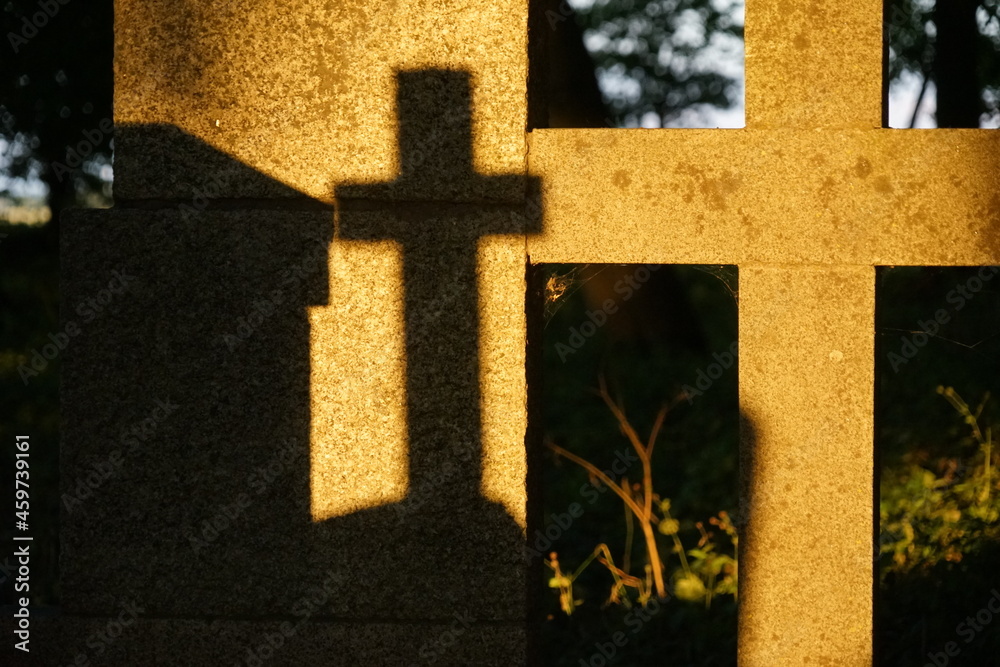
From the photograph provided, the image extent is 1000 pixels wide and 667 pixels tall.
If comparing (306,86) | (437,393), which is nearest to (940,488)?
(437,393)

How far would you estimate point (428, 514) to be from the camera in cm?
267

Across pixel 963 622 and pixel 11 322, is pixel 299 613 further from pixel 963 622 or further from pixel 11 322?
pixel 11 322

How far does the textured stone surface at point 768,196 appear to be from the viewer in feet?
8.33

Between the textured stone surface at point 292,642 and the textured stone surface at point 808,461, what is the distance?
73 centimetres

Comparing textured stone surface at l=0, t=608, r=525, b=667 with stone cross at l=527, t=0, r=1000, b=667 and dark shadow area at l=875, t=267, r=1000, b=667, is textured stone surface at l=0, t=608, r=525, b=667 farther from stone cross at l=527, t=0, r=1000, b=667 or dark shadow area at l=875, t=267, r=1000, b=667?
dark shadow area at l=875, t=267, r=1000, b=667

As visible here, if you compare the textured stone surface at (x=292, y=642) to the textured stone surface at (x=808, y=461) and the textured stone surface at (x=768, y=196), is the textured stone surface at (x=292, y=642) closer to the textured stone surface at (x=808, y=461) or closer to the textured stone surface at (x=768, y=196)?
the textured stone surface at (x=808, y=461)

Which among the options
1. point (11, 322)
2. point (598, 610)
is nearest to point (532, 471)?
point (598, 610)

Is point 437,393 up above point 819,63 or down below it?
below

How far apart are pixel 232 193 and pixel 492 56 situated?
0.81 m

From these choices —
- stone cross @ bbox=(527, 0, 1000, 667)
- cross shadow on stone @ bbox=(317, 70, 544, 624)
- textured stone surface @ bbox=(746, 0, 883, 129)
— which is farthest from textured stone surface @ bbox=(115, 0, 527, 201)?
textured stone surface @ bbox=(746, 0, 883, 129)

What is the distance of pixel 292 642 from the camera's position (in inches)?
106

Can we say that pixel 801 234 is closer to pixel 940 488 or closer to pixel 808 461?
pixel 808 461

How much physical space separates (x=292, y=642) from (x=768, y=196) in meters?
1.79

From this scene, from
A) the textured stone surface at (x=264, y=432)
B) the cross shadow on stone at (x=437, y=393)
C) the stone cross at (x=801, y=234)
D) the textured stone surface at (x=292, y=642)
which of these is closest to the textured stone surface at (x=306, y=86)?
the cross shadow on stone at (x=437, y=393)
